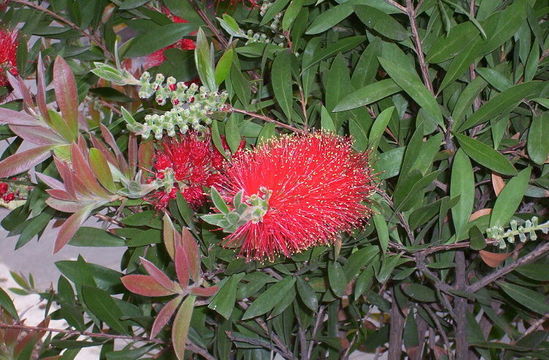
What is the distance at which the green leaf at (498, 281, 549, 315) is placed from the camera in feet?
2.30

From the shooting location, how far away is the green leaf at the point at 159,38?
0.74m

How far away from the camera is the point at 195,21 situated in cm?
75

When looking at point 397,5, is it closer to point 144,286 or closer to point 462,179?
point 462,179

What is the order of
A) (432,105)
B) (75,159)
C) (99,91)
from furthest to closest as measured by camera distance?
(99,91) < (432,105) < (75,159)

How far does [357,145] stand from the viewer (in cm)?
58

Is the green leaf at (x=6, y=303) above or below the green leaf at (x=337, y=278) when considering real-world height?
below

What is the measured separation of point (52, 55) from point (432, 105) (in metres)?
0.49

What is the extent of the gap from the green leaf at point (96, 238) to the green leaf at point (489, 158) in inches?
16.6

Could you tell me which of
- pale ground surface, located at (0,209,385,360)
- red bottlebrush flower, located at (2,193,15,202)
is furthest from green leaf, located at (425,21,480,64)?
pale ground surface, located at (0,209,385,360)

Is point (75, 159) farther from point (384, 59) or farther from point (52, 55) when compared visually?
point (52, 55)

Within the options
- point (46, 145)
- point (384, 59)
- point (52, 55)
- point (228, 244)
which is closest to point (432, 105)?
point (384, 59)

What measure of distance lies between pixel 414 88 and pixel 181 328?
0.28 m

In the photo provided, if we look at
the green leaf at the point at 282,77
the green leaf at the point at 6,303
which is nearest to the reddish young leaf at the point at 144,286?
the green leaf at the point at 282,77

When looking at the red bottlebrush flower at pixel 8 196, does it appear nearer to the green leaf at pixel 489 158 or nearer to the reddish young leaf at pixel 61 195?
the reddish young leaf at pixel 61 195
